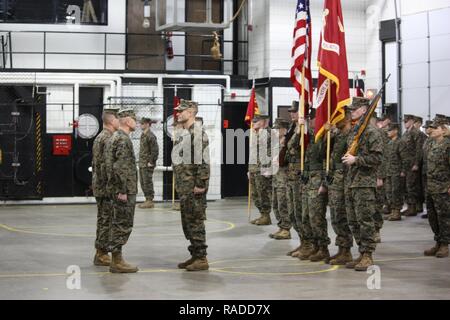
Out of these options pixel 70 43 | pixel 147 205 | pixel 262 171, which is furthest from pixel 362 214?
pixel 70 43

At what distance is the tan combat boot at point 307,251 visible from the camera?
1170 centimetres

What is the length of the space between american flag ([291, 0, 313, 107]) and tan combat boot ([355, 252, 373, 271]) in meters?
2.84

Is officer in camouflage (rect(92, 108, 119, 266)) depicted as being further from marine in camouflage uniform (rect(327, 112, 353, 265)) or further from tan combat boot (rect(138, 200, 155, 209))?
tan combat boot (rect(138, 200, 155, 209))

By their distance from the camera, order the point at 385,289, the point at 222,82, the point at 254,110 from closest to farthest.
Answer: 1. the point at 385,289
2. the point at 254,110
3. the point at 222,82

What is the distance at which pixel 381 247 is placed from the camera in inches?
522

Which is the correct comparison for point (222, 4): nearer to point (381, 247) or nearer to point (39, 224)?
point (39, 224)

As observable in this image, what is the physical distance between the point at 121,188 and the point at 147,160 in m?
10.2

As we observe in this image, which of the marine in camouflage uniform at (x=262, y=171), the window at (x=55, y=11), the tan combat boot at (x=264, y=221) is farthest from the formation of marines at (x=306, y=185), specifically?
the window at (x=55, y=11)

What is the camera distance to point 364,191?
1054cm

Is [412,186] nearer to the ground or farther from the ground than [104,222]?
farther from the ground

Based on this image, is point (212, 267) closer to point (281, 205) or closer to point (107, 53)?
point (281, 205)

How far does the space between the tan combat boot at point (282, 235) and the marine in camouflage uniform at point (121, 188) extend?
429 cm
